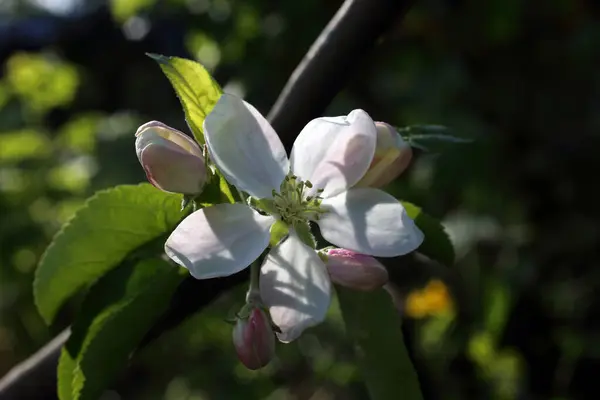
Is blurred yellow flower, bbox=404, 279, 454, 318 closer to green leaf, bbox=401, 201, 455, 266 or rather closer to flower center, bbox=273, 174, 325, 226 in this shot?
green leaf, bbox=401, 201, 455, 266

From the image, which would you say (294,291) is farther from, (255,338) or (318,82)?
(318,82)

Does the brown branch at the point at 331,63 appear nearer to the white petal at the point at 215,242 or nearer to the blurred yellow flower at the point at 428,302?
the white petal at the point at 215,242

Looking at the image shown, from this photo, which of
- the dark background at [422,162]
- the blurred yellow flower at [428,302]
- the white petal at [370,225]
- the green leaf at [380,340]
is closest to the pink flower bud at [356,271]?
the white petal at [370,225]

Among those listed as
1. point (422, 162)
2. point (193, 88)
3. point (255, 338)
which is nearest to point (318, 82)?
point (193, 88)

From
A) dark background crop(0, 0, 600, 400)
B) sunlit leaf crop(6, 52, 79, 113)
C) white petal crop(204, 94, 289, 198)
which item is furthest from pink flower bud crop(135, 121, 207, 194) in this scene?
sunlit leaf crop(6, 52, 79, 113)

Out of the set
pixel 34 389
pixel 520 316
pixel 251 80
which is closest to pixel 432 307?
pixel 520 316

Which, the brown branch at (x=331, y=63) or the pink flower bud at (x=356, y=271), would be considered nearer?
the pink flower bud at (x=356, y=271)
